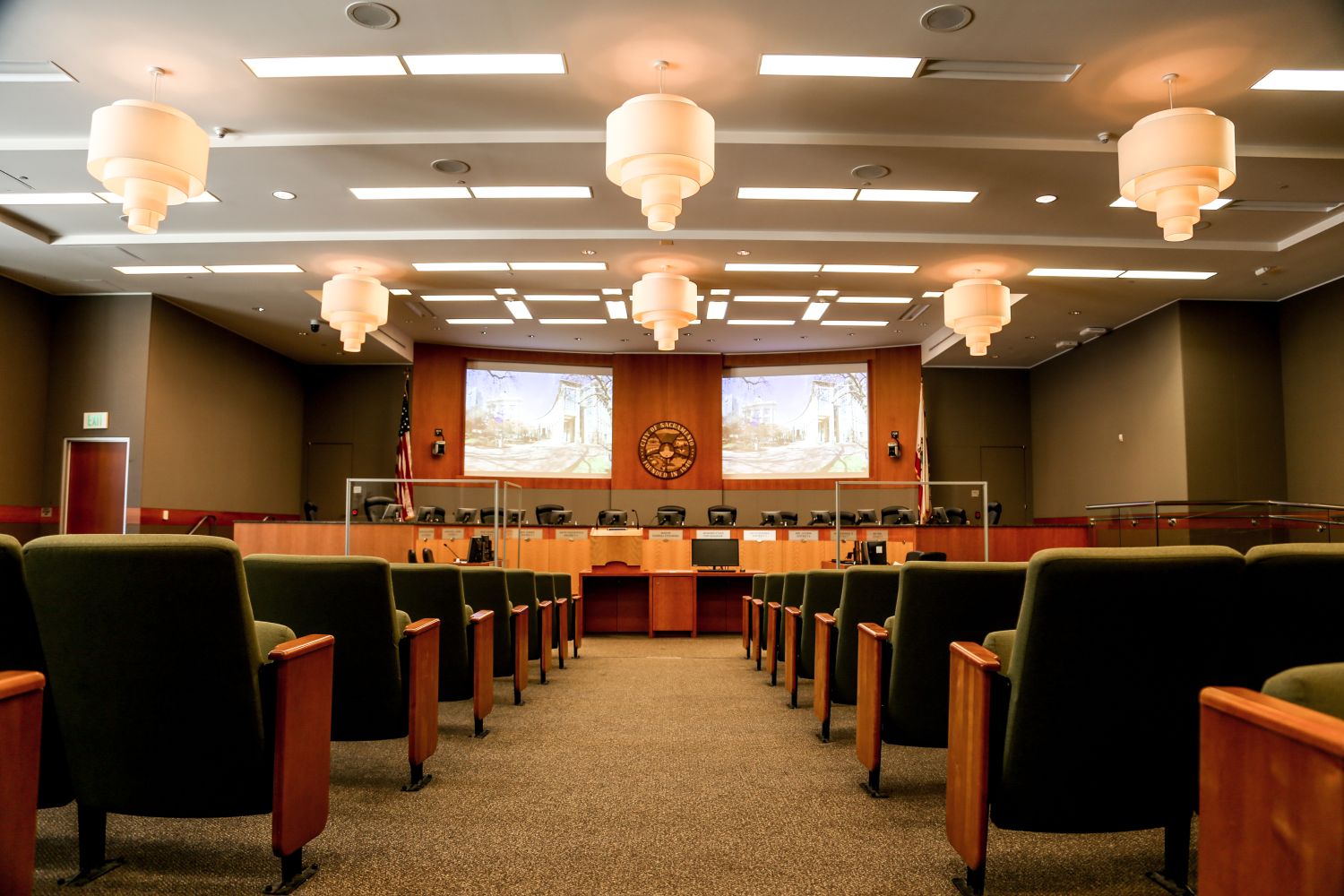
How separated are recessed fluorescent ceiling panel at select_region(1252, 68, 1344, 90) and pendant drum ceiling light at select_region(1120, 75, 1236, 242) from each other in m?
0.70

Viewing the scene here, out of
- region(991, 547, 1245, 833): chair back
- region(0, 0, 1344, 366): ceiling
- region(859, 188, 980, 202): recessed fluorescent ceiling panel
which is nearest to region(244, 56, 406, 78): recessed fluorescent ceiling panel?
region(0, 0, 1344, 366): ceiling

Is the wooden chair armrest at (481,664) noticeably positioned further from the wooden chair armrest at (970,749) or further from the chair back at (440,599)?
the wooden chair armrest at (970,749)

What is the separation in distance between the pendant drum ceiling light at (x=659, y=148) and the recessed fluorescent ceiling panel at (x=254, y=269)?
6035mm

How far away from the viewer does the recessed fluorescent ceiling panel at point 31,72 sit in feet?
18.9

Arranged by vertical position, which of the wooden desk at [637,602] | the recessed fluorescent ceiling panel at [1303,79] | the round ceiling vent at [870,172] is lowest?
the wooden desk at [637,602]

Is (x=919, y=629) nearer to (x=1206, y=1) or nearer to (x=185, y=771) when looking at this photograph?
(x=185, y=771)

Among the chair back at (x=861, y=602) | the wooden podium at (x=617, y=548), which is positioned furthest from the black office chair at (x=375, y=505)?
the chair back at (x=861, y=602)

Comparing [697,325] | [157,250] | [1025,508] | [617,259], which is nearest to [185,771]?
[617,259]

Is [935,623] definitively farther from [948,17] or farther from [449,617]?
[948,17]

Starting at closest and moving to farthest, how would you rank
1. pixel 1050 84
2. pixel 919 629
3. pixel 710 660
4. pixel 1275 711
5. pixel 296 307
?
pixel 1275 711 < pixel 919 629 < pixel 1050 84 < pixel 710 660 < pixel 296 307

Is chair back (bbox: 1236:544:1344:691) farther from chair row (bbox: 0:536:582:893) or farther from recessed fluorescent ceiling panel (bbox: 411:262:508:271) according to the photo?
recessed fluorescent ceiling panel (bbox: 411:262:508:271)

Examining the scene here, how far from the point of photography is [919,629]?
3.14 metres

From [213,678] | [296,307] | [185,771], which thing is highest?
[296,307]

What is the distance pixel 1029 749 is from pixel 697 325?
451 inches
